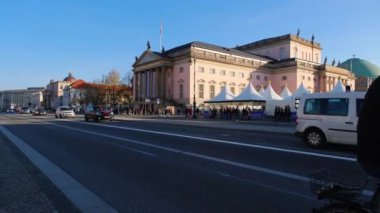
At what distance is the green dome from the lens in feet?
379

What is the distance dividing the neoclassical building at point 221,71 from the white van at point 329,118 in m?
64.5

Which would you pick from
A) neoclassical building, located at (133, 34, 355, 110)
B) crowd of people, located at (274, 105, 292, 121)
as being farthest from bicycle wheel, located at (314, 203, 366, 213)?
neoclassical building, located at (133, 34, 355, 110)

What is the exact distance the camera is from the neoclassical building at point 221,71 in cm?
8662

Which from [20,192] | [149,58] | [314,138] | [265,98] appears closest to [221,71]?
[149,58]

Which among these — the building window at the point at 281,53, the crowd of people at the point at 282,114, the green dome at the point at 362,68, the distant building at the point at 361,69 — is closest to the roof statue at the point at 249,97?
the crowd of people at the point at 282,114

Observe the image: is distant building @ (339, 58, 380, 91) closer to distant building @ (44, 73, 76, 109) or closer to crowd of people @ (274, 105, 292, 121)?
crowd of people @ (274, 105, 292, 121)

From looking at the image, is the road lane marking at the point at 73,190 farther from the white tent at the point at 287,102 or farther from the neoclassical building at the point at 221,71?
the neoclassical building at the point at 221,71

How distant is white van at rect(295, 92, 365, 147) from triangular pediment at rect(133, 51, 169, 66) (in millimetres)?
76225

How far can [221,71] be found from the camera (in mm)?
90875

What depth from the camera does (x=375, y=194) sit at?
11.2ft

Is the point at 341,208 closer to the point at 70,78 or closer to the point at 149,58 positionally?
the point at 149,58

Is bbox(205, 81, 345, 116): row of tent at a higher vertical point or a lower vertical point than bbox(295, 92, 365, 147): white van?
higher

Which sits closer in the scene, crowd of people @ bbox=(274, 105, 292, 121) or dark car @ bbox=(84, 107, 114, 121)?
crowd of people @ bbox=(274, 105, 292, 121)

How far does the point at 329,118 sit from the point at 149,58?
83.8 meters
